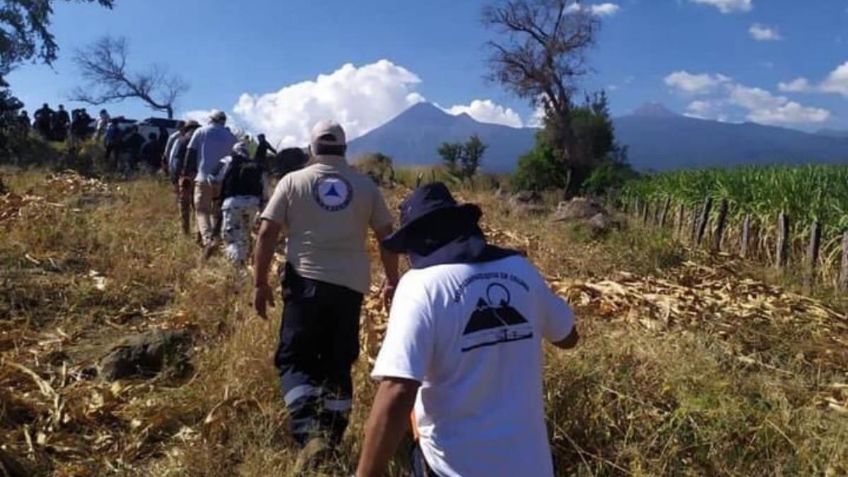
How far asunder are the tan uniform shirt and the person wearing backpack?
303 centimetres

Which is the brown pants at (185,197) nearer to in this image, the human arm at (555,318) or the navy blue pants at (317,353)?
the navy blue pants at (317,353)

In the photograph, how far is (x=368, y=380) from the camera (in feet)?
13.9

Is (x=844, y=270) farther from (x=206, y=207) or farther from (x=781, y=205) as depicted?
(x=206, y=207)

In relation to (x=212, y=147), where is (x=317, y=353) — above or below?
below

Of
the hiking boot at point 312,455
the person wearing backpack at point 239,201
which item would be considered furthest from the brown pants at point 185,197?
the hiking boot at point 312,455

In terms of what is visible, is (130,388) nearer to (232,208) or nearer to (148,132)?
(232,208)

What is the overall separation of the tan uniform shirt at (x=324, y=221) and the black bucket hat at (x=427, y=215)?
150cm

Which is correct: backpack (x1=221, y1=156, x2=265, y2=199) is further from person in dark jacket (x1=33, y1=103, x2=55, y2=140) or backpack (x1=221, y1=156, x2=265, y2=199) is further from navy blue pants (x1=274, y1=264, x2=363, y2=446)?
person in dark jacket (x1=33, y1=103, x2=55, y2=140)

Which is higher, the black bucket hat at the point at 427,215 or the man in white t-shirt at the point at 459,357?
the black bucket hat at the point at 427,215

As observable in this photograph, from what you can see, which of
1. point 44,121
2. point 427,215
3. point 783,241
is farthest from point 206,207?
point 44,121

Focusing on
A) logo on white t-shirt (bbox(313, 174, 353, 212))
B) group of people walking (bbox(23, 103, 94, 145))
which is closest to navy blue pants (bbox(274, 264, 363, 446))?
logo on white t-shirt (bbox(313, 174, 353, 212))

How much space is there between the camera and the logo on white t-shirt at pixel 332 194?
12.6ft

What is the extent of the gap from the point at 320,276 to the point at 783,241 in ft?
25.0

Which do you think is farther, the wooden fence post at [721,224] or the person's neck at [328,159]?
the wooden fence post at [721,224]
